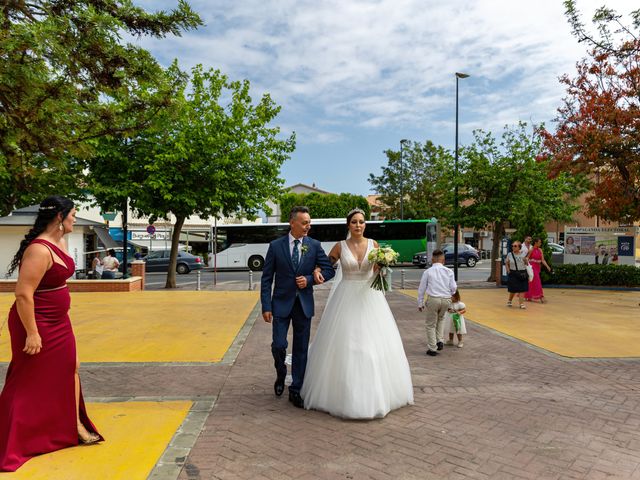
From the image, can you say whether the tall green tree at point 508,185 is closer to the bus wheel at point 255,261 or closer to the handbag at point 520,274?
the handbag at point 520,274

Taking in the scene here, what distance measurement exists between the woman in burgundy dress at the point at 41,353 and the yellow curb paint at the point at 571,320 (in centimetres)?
644

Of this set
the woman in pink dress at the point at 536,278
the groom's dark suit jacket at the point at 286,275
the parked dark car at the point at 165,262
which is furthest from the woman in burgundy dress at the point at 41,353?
the parked dark car at the point at 165,262

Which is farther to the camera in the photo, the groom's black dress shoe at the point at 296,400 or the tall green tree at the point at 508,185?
the tall green tree at the point at 508,185

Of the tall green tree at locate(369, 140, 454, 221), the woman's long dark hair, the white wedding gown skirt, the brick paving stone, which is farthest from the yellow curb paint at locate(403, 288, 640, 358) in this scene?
the tall green tree at locate(369, 140, 454, 221)

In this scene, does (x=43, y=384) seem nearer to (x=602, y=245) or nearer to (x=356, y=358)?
(x=356, y=358)

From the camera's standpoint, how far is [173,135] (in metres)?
17.1

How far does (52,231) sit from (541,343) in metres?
7.29

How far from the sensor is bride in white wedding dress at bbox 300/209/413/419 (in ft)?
14.0

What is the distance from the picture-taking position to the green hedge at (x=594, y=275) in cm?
1644

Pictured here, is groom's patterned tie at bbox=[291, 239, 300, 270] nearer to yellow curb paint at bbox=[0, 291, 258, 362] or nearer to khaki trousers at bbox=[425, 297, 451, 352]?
yellow curb paint at bbox=[0, 291, 258, 362]

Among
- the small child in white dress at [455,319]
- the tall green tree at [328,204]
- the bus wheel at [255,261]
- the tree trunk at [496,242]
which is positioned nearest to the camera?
the small child in white dress at [455,319]

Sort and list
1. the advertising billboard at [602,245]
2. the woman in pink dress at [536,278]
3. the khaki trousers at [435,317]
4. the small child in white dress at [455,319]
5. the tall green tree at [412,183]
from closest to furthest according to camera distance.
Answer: the khaki trousers at [435,317] < the small child in white dress at [455,319] < the woman in pink dress at [536,278] < the advertising billboard at [602,245] < the tall green tree at [412,183]

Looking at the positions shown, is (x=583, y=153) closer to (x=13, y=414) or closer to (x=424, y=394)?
(x=424, y=394)

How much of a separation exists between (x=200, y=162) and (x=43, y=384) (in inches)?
563
